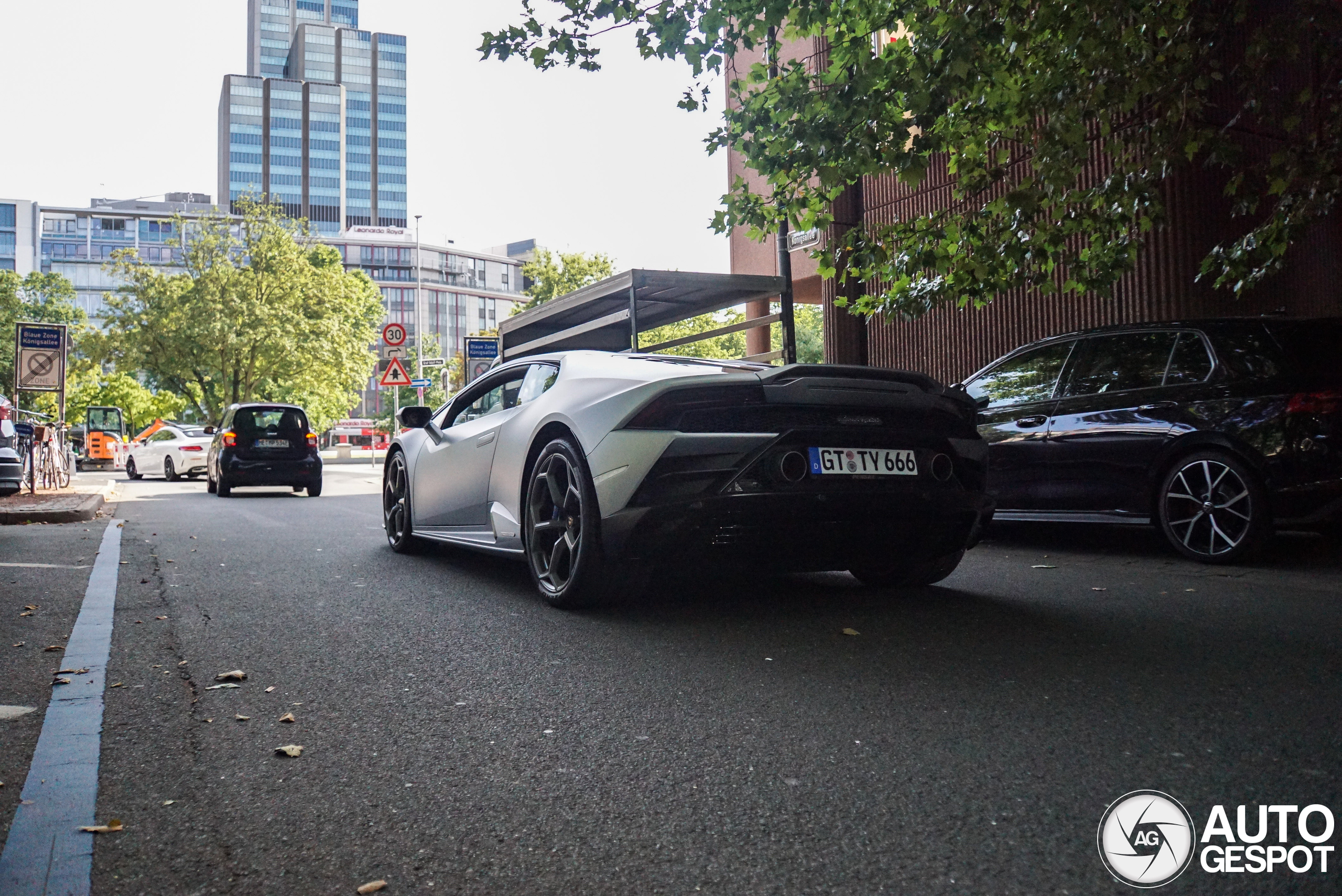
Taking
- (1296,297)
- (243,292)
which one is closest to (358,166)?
(243,292)

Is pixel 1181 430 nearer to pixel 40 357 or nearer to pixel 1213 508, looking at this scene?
pixel 1213 508

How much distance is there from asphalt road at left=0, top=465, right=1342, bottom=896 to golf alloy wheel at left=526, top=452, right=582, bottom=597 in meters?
0.18

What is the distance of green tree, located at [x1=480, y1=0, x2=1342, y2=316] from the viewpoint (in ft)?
21.6

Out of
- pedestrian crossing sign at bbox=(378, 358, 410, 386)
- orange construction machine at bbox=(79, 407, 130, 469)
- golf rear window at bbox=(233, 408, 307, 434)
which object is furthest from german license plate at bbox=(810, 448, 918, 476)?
orange construction machine at bbox=(79, 407, 130, 469)

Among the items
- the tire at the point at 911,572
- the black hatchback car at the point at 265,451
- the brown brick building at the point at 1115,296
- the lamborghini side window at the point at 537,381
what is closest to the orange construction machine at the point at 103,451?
the black hatchback car at the point at 265,451

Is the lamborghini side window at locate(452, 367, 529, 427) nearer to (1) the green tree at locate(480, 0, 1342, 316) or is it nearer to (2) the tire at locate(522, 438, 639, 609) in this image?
(2) the tire at locate(522, 438, 639, 609)

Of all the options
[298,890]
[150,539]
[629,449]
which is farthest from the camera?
[150,539]

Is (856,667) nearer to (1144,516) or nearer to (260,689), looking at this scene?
(260,689)

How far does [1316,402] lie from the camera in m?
6.00

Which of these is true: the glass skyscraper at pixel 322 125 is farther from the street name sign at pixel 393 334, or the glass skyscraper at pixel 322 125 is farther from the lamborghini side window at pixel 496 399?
the lamborghini side window at pixel 496 399

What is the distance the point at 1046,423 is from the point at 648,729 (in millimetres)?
5345

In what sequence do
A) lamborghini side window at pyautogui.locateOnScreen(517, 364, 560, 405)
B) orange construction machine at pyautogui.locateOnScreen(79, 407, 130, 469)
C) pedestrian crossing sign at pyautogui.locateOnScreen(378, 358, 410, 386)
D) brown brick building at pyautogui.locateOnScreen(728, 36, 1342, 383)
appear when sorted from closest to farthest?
1. lamborghini side window at pyautogui.locateOnScreen(517, 364, 560, 405)
2. brown brick building at pyautogui.locateOnScreen(728, 36, 1342, 383)
3. pedestrian crossing sign at pyautogui.locateOnScreen(378, 358, 410, 386)
4. orange construction machine at pyautogui.locateOnScreen(79, 407, 130, 469)

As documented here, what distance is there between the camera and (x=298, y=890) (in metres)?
1.96

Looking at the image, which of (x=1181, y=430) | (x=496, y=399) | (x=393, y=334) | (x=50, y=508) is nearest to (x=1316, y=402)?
(x=1181, y=430)
